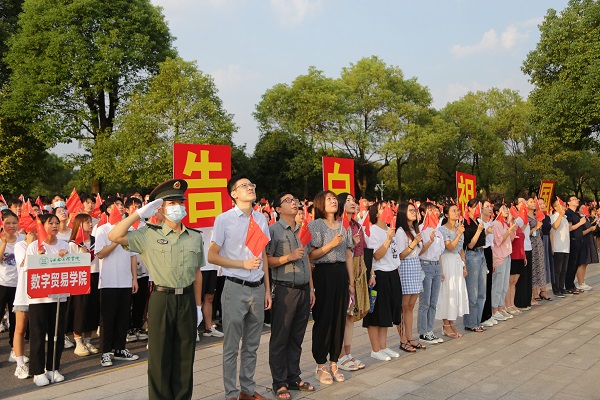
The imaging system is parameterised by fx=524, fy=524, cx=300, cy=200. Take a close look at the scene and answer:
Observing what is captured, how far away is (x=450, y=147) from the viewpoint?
141 feet

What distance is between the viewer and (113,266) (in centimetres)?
587

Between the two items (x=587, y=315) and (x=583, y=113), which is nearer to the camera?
(x=587, y=315)

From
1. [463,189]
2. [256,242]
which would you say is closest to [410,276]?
[256,242]

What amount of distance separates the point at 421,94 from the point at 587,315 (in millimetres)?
35123

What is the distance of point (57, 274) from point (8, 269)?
1.48m

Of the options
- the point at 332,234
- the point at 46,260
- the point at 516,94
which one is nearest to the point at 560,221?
the point at 332,234

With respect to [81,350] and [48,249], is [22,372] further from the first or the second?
[48,249]

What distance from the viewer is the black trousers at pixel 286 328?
185 inches

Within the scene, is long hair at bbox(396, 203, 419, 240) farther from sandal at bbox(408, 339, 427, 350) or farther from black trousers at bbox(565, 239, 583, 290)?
black trousers at bbox(565, 239, 583, 290)

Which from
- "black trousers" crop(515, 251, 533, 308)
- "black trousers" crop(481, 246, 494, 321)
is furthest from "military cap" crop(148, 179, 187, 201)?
"black trousers" crop(515, 251, 533, 308)

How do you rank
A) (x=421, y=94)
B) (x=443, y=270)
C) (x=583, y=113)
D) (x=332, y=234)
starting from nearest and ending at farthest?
(x=332, y=234), (x=443, y=270), (x=583, y=113), (x=421, y=94)

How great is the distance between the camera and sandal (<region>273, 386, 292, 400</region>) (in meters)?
4.60

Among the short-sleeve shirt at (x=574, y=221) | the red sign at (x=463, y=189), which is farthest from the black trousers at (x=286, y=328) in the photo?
the short-sleeve shirt at (x=574, y=221)

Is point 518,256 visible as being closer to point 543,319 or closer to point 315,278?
point 543,319
